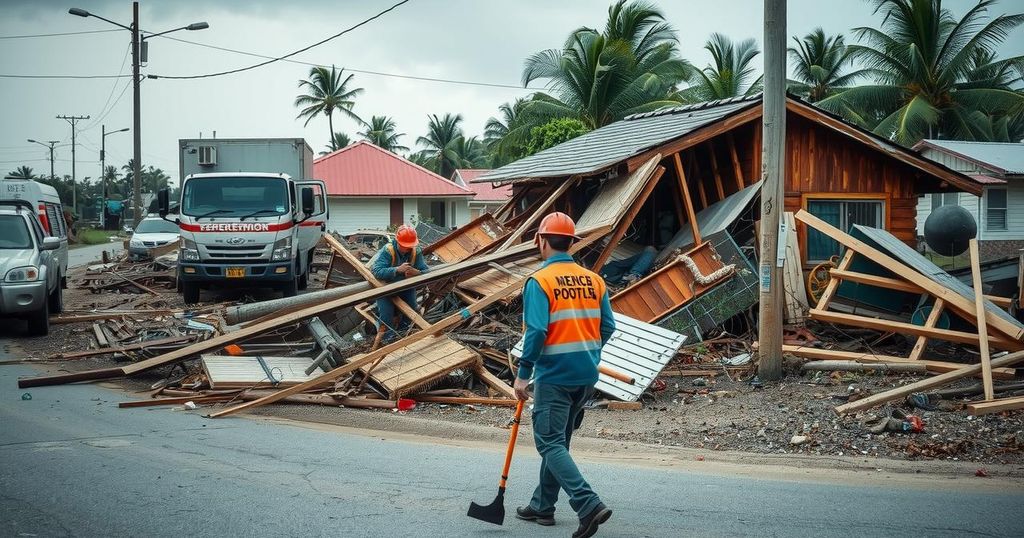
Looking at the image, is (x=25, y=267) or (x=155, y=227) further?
(x=155, y=227)

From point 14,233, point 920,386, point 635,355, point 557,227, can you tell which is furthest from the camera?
point 14,233

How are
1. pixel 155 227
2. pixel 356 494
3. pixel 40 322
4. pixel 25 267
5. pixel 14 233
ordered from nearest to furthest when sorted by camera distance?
pixel 356 494, pixel 25 267, pixel 40 322, pixel 14 233, pixel 155 227

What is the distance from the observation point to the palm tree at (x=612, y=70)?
1241 inches

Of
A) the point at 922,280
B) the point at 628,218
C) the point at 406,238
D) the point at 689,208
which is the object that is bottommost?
the point at 922,280

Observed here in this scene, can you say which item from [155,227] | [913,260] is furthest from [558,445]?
[155,227]

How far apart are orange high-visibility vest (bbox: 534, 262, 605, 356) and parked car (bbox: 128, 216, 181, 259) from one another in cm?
2218

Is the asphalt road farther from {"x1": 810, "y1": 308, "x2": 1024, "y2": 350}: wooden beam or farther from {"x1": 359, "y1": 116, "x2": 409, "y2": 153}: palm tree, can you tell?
{"x1": 359, "y1": 116, "x2": 409, "y2": 153}: palm tree

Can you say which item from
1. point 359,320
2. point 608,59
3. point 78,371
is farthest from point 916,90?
point 78,371

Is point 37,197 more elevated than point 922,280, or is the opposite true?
point 37,197

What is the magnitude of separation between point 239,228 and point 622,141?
7.38m

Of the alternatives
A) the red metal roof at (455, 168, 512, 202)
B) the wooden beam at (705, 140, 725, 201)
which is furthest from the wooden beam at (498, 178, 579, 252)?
the red metal roof at (455, 168, 512, 202)

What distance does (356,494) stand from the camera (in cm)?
583

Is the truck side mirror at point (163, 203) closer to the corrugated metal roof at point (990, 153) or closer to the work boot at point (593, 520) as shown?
the work boot at point (593, 520)

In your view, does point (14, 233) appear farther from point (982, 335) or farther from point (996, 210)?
point (996, 210)
